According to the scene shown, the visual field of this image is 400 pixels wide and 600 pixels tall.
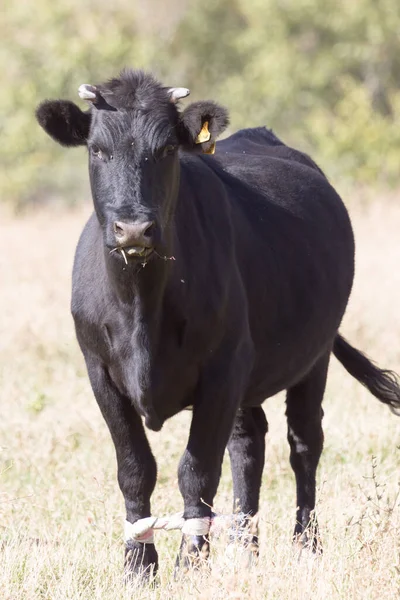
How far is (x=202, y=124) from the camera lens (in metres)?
4.87

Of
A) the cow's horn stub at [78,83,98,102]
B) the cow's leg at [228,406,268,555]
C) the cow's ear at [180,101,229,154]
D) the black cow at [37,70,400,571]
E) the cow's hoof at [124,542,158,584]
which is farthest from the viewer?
the cow's leg at [228,406,268,555]

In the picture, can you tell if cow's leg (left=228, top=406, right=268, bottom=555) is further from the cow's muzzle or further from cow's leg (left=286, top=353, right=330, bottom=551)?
the cow's muzzle

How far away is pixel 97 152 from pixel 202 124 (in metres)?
0.49

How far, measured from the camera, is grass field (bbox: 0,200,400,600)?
4.42m

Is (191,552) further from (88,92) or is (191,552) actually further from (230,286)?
(88,92)

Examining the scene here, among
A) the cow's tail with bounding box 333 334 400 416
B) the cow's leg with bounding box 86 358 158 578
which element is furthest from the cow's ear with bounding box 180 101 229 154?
the cow's tail with bounding box 333 334 400 416

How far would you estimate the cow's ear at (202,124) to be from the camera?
15.9 ft

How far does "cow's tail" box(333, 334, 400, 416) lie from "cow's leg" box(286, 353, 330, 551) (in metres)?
0.60

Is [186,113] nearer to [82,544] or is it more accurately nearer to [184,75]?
[82,544]

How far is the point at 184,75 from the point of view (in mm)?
46969

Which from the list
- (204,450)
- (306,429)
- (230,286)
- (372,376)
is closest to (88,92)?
(230,286)

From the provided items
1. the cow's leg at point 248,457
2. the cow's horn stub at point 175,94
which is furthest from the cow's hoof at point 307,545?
the cow's horn stub at point 175,94

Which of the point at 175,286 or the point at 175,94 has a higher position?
the point at 175,94

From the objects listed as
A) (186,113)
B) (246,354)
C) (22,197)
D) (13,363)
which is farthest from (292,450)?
(22,197)
